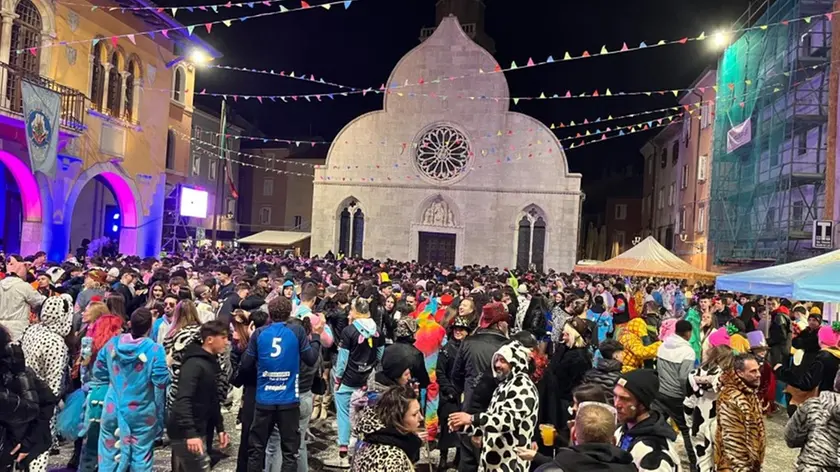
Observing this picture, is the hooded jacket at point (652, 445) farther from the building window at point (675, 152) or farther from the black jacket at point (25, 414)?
the building window at point (675, 152)

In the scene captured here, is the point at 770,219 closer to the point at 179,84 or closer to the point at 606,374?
the point at 606,374

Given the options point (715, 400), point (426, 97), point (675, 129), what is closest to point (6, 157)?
point (715, 400)

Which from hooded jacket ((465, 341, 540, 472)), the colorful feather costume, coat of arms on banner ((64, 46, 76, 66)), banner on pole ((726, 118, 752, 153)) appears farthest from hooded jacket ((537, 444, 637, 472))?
banner on pole ((726, 118, 752, 153))

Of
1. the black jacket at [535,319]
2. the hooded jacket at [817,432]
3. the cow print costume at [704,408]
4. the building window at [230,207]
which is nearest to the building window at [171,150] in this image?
the building window at [230,207]

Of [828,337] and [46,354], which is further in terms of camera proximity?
[828,337]

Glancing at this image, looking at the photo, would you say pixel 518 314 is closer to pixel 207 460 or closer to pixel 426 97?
pixel 207 460

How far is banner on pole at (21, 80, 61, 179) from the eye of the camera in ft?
53.4

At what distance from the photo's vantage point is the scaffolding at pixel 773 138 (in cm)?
1959

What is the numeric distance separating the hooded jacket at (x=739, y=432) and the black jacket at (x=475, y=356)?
1.93 meters

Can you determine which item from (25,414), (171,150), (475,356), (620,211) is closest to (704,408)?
(475,356)

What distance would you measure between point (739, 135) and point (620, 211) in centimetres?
2364

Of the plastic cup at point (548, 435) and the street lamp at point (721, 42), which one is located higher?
the street lamp at point (721, 42)

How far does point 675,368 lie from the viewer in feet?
22.9

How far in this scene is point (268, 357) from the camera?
568 centimetres
